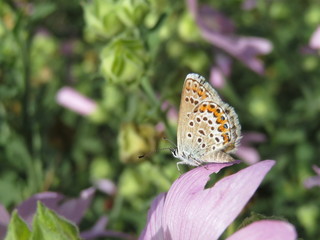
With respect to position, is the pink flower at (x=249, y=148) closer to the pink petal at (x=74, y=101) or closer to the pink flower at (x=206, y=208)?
the pink petal at (x=74, y=101)

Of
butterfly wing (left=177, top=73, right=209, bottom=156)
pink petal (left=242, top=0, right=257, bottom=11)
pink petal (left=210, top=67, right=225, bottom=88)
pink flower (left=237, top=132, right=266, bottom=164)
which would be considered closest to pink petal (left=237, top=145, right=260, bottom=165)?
pink flower (left=237, top=132, right=266, bottom=164)

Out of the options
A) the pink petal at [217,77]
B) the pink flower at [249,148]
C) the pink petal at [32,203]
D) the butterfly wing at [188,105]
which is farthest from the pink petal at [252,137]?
the pink petal at [32,203]

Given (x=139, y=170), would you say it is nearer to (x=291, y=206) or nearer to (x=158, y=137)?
(x=158, y=137)

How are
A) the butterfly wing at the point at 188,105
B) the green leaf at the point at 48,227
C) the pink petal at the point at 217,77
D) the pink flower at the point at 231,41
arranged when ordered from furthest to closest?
the pink petal at the point at 217,77, the pink flower at the point at 231,41, the butterfly wing at the point at 188,105, the green leaf at the point at 48,227

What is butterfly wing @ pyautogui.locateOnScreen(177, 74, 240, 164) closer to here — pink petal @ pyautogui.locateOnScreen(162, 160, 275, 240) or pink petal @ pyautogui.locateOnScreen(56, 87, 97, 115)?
pink petal @ pyautogui.locateOnScreen(162, 160, 275, 240)

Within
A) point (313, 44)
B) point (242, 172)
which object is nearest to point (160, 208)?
point (242, 172)

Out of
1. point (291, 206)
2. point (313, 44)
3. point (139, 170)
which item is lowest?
point (291, 206)
